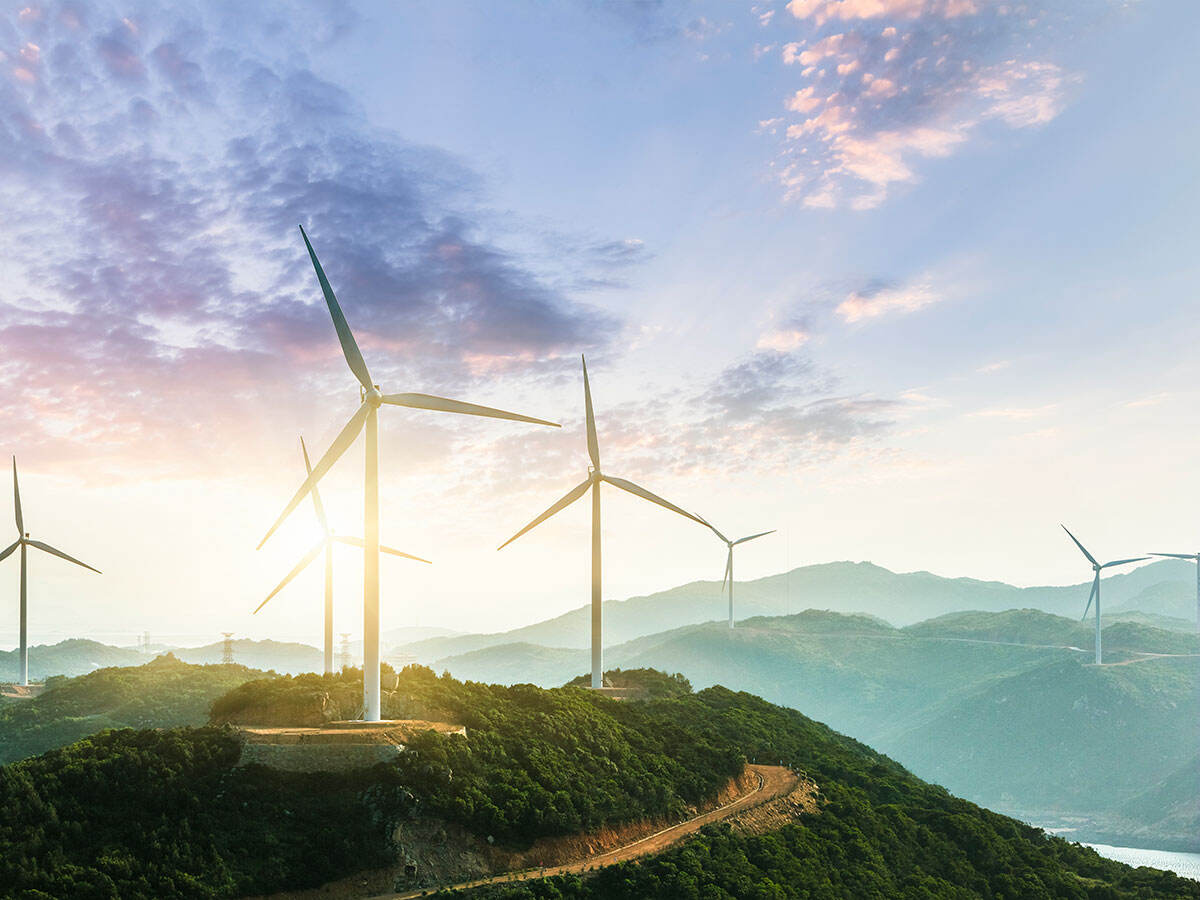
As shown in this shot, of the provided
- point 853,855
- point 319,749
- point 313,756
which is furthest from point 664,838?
point 313,756

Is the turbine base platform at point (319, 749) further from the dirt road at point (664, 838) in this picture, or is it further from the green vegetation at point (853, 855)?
the green vegetation at point (853, 855)

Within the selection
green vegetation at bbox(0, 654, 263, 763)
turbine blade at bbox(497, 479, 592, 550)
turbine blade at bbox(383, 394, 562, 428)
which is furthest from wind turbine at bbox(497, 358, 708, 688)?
green vegetation at bbox(0, 654, 263, 763)

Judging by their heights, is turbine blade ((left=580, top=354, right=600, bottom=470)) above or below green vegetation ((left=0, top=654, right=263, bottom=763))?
above

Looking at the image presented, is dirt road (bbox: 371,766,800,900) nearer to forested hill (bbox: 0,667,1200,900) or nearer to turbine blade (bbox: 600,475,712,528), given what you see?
forested hill (bbox: 0,667,1200,900)

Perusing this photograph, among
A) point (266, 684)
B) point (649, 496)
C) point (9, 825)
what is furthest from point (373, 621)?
point (649, 496)

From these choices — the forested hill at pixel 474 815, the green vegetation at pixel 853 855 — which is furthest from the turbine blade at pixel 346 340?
the green vegetation at pixel 853 855

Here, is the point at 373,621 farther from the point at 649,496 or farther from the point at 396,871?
the point at 649,496
